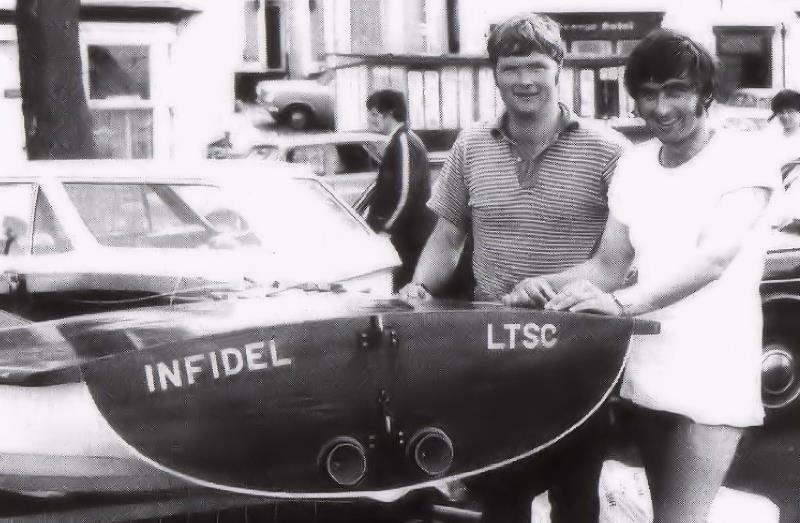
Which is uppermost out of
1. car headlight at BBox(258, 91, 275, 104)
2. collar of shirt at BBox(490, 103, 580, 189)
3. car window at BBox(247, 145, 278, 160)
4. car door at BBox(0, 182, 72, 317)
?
car headlight at BBox(258, 91, 275, 104)

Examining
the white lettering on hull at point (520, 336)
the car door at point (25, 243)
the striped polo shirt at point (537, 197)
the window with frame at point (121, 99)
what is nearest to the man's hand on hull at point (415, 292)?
the striped polo shirt at point (537, 197)

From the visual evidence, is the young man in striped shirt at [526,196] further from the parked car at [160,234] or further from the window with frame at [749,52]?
the window with frame at [749,52]

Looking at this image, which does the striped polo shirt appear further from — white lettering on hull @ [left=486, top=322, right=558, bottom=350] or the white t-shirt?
white lettering on hull @ [left=486, top=322, right=558, bottom=350]

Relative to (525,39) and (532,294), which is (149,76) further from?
(532,294)

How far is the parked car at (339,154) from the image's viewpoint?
1366cm

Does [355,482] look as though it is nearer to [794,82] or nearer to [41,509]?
[41,509]

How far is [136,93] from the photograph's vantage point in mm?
16453

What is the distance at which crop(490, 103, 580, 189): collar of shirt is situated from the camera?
139 inches

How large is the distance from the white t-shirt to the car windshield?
3.61 m

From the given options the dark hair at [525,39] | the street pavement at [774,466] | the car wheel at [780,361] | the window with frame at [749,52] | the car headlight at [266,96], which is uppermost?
the window with frame at [749,52]

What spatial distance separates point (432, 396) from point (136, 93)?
14.5 metres

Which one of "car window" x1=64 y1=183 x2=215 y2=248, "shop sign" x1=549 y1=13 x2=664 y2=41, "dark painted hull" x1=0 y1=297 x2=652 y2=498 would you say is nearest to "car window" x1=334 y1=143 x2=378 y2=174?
"shop sign" x1=549 y1=13 x2=664 y2=41

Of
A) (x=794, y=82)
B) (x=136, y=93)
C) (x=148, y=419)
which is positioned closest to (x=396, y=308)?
(x=148, y=419)

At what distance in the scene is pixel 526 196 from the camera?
3527mm
